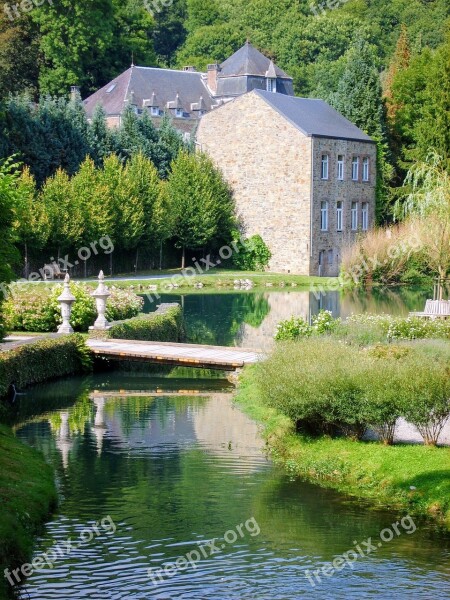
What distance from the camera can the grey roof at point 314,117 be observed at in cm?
5622

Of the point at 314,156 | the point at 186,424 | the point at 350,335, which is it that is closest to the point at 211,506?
the point at 186,424

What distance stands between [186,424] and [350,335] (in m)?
4.67

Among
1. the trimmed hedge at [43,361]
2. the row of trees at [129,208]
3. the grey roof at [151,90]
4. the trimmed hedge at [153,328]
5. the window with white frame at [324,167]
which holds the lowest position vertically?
the trimmed hedge at [43,361]

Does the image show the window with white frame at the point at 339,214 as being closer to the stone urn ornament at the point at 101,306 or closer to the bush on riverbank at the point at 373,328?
the stone urn ornament at the point at 101,306

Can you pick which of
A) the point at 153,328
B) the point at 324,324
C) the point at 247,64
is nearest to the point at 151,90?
the point at 247,64

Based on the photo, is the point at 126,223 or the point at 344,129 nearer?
the point at 126,223

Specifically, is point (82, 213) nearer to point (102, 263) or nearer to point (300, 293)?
point (102, 263)

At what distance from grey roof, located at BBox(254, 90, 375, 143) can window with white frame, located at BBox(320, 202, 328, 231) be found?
3542 mm

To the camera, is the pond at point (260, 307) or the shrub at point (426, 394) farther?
the pond at point (260, 307)

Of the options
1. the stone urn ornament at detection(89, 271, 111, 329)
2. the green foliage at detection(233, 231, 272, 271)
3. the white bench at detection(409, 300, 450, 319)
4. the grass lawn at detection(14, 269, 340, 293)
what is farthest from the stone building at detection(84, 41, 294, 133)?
the stone urn ornament at detection(89, 271, 111, 329)

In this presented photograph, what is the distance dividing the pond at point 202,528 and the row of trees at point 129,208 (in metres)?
25.8

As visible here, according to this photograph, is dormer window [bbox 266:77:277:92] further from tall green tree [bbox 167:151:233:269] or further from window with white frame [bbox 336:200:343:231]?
tall green tree [bbox 167:151:233:269]

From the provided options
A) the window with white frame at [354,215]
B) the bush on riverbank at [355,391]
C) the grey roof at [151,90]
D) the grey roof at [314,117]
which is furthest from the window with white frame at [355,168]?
the bush on riverbank at [355,391]

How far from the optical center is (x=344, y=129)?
194 feet
